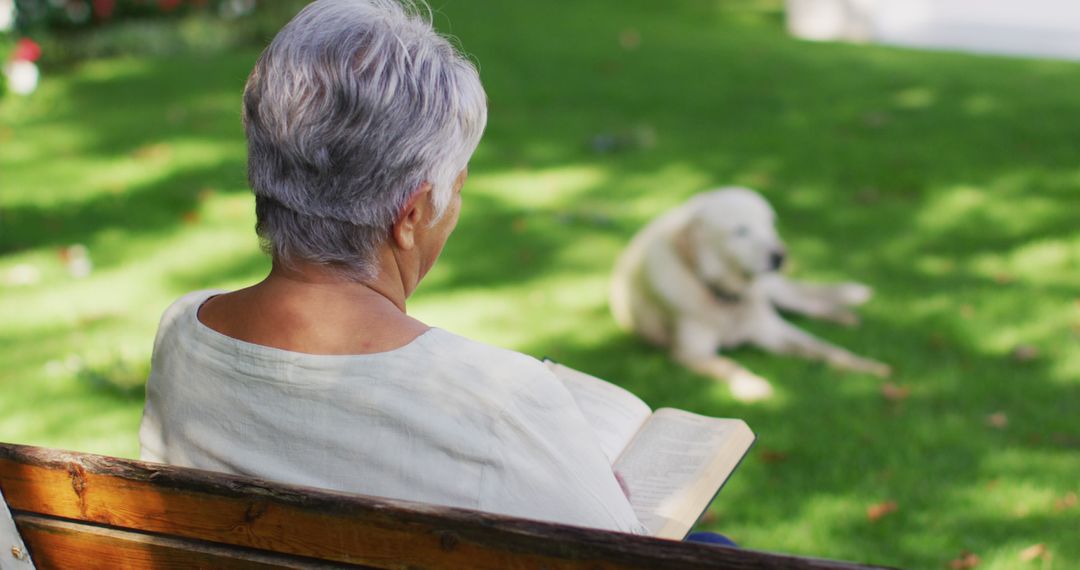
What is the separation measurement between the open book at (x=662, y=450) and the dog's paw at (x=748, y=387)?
2511mm

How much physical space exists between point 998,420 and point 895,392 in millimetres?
446

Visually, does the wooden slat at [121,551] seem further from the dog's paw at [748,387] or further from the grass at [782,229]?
the dog's paw at [748,387]

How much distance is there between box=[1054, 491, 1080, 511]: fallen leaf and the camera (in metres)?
3.76

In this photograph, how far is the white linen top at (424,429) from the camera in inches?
61.9

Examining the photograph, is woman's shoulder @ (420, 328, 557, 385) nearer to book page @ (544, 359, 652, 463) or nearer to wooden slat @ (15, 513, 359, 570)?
wooden slat @ (15, 513, 359, 570)

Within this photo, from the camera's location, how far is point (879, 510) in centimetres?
380

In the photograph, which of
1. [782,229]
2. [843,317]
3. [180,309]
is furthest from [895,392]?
[180,309]

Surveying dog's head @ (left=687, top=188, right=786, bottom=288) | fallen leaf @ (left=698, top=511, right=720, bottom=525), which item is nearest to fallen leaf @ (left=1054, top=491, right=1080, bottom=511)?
fallen leaf @ (left=698, top=511, right=720, bottom=525)

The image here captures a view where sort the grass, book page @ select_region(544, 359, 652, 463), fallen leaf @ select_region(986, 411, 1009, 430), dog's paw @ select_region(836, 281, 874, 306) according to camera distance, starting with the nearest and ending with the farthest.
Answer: book page @ select_region(544, 359, 652, 463) < the grass < fallen leaf @ select_region(986, 411, 1009, 430) < dog's paw @ select_region(836, 281, 874, 306)

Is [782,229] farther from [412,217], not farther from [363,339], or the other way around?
[363,339]

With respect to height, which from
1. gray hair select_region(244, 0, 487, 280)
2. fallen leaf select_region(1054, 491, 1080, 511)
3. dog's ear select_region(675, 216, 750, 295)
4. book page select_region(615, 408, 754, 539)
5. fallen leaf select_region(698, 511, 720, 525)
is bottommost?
fallen leaf select_region(698, 511, 720, 525)

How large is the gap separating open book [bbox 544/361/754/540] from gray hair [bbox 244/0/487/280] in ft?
2.03

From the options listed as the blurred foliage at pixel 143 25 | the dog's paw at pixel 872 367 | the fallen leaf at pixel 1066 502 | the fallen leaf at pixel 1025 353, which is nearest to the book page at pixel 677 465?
the fallen leaf at pixel 1066 502

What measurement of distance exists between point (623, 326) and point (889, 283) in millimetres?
1535
